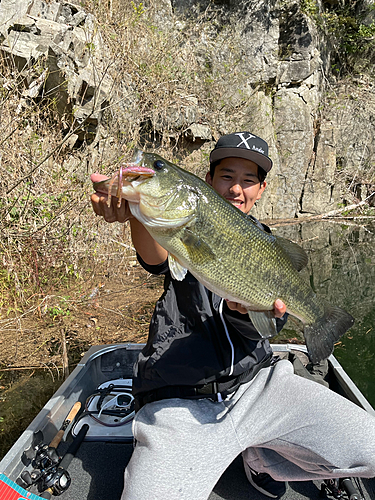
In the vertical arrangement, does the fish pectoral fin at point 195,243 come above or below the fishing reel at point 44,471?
above

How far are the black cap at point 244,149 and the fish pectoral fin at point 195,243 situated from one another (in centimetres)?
90

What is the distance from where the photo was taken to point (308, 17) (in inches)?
588

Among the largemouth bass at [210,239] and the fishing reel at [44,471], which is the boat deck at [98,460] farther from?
the largemouth bass at [210,239]

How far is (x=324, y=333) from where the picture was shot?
2033mm

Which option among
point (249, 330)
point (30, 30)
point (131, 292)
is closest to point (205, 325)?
point (249, 330)

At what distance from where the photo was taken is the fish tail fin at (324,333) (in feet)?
6.63

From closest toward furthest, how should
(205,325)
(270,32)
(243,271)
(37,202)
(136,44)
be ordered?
(243,271) → (205,325) → (37,202) → (136,44) → (270,32)

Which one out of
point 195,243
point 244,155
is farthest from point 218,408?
point 244,155

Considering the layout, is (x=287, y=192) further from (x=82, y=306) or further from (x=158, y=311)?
(x=158, y=311)

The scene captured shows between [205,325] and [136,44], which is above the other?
[136,44]

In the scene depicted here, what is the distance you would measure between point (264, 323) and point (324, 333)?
41 centimetres

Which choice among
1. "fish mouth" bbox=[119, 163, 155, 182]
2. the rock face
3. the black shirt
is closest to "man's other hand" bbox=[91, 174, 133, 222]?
"fish mouth" bbox=[119, 163, 155, 182]

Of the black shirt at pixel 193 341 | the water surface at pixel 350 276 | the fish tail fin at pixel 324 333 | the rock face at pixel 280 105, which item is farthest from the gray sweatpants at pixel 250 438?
the rock face at pixel 280 105

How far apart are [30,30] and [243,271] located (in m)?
6.77
